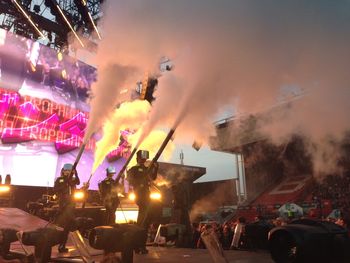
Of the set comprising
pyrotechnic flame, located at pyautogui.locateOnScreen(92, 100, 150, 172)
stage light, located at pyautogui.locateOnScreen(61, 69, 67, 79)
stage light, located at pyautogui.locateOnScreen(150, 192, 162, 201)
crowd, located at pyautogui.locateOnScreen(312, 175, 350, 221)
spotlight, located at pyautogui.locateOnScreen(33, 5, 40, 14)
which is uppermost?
spotlight, located at pyautogui.locateOnScreen(33, 5, 40, 14)

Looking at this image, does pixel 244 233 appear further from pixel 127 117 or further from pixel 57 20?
pixel 57 20

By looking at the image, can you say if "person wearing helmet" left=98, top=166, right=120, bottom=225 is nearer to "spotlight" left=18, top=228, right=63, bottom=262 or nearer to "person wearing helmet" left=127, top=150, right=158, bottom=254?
"person wearing helmet" left=127, top=150, right=158, bottom=254

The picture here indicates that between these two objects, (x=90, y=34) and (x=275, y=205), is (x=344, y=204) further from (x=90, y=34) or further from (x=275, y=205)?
(x=90, y=34)

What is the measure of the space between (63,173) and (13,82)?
12.4m

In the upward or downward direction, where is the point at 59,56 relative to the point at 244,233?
upward

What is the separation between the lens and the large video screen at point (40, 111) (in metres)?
20.3

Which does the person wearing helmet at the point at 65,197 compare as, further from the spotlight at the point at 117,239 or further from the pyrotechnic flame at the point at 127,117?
the pyrotechnic flame at the point at 127,117

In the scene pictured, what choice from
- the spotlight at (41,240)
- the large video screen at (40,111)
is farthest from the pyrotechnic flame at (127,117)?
the spotlight at (41,240)

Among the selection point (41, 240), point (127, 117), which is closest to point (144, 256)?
point (41, 240)

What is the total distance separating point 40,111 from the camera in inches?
859

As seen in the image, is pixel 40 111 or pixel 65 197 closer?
pixel 65 197

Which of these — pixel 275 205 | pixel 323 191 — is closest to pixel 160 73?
pixel 323 191

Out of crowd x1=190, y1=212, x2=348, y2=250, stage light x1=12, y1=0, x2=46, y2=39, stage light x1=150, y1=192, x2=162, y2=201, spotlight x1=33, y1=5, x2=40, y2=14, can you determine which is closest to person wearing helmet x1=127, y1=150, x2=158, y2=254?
stage light x1=150, y1=192, x2=162, y2=201

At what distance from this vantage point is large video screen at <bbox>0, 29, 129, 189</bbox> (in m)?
20.3
